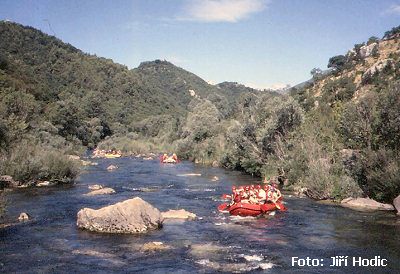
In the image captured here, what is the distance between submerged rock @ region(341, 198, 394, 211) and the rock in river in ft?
44.2

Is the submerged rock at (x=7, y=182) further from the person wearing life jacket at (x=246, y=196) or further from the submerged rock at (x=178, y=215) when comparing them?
the person wearing life jacket at (x=246, y=196)

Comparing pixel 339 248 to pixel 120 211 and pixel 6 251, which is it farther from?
pixel 6 251

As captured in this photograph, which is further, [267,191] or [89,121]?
[89,121]

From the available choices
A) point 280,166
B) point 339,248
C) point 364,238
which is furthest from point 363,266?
point 280,166

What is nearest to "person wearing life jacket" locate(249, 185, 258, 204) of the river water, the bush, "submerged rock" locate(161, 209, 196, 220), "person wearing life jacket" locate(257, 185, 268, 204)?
"person wearing life jacket" locate(257, 185, 268, 204)

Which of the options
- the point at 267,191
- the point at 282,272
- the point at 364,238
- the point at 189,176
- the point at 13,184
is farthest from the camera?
the point at 189,176

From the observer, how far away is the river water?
16.2 m

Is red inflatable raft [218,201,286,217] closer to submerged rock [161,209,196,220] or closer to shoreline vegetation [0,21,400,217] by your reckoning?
submerged rock [161,209,196,220]

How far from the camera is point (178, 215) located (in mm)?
25406

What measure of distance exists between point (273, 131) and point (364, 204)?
664 inches

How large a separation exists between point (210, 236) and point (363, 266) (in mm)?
7027

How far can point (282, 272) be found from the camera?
15.6m

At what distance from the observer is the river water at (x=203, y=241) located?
16156mm

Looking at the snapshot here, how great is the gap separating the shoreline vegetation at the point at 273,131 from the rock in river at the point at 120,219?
13.4 metres
